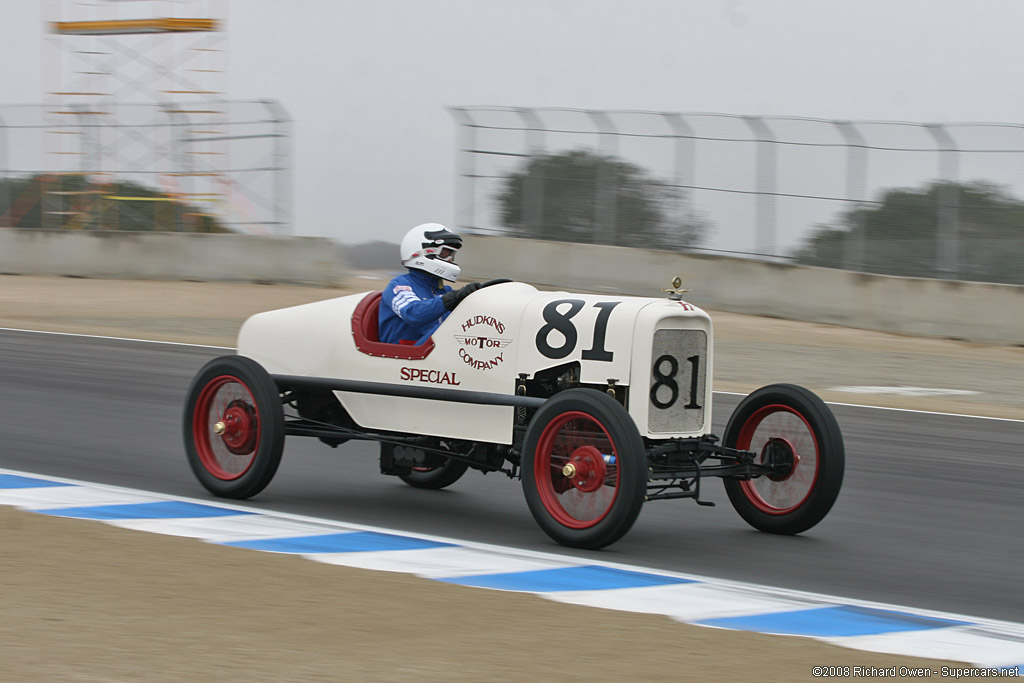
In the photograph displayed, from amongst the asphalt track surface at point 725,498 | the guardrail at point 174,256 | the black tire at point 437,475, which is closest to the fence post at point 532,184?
the guardrail at point 174,256

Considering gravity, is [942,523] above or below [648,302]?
below

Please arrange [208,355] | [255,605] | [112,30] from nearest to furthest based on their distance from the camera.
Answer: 1. [255,605]
2. [208,355]
3. [112,30]

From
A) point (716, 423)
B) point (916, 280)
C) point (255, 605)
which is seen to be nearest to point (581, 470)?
point (255, 605)

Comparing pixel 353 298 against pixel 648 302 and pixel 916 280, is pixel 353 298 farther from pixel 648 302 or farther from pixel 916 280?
pixel 916 280

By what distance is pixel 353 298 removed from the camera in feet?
25.8

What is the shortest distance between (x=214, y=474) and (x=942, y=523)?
420 centimetres

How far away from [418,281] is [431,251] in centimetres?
19

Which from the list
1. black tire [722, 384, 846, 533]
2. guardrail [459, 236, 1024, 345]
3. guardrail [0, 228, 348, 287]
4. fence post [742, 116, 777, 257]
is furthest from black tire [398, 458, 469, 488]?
guardrail [0, 228, 348, 287]

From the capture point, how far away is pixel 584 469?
21.1 feet

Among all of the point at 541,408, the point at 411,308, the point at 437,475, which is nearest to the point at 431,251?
the point at 411,308

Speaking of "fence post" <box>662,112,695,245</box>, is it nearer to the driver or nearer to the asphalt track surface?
the asphalt track surface

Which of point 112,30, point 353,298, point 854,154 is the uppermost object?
point 112,30

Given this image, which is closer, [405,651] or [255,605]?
[405,651]

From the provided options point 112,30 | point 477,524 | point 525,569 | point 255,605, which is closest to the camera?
point 255,605
